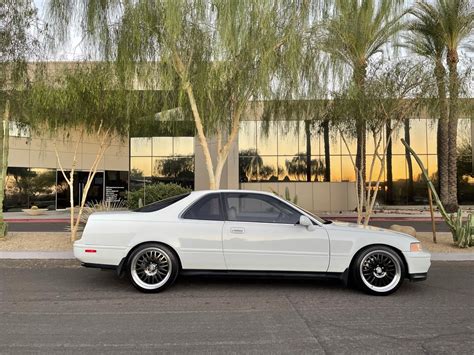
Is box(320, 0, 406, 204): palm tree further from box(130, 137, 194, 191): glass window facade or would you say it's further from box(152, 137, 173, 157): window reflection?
box(152, 137, 173, 157): window reflection

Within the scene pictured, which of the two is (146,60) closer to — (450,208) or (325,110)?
(325,110)

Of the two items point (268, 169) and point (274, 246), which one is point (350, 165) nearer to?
point (268, 169)

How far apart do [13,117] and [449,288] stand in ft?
35.4

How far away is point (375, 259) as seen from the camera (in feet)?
21.5

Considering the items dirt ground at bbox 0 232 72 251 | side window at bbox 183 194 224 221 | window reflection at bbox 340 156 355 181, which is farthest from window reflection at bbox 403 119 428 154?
side window at bbox 183 194 224 221

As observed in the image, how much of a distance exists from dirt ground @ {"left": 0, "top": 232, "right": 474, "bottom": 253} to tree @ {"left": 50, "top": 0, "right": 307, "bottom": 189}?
4601 mm

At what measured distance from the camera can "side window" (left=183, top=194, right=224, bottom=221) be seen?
6.75 metres

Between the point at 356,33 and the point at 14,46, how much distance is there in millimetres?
7844

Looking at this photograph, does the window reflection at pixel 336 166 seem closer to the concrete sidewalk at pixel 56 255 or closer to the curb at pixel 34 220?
the curb at pixel 34 220

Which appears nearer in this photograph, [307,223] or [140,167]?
[307,223]

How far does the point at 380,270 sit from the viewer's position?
6570 millimetres

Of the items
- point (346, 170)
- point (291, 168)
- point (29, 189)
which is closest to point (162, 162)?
point (29, 189)

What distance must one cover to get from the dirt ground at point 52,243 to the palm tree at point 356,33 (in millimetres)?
3299

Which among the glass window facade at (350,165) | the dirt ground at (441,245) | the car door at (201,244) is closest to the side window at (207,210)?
the car door at (201,244)
